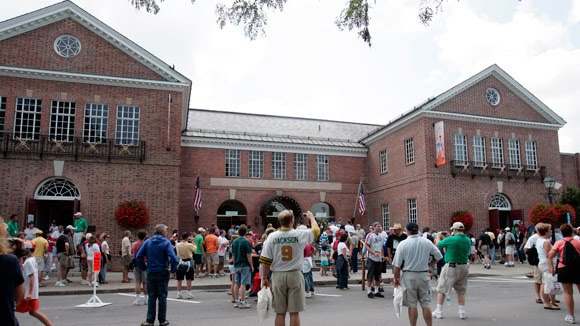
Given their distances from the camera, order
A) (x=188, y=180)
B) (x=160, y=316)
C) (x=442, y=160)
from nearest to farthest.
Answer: (x=160, y=316), (x=442, y=160), (x=188, y=180)

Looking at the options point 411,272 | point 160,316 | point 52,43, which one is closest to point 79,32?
point 52,43

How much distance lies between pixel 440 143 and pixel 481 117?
13.2 ft

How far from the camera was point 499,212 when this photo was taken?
27.7 meters

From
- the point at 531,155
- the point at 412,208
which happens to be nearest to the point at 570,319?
the point at 412,208

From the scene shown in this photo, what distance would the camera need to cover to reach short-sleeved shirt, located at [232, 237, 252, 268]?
10.7 m

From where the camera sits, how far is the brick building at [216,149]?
2083 centimetres

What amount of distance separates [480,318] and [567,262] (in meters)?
1.83

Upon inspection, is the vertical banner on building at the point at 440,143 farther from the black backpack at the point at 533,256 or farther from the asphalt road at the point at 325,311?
the black backpack at the point at 533,256

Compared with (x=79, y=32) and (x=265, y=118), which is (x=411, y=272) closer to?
(x=79, y=32)

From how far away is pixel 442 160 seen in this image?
79.0 ft

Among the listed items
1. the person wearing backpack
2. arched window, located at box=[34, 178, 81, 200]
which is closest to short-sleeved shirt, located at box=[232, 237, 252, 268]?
the person wearing backpack

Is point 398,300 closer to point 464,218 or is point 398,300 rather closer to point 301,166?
point 464,218

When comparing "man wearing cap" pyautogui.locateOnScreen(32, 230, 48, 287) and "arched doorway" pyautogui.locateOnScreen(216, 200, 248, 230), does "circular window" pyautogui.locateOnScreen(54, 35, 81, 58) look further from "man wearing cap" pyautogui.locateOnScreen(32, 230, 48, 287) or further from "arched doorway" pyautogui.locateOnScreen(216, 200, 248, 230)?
"arched doorway" pyautogui.locateOnScreen(216, 200, 248, 230)

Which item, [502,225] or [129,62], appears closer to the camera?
[129,62]
